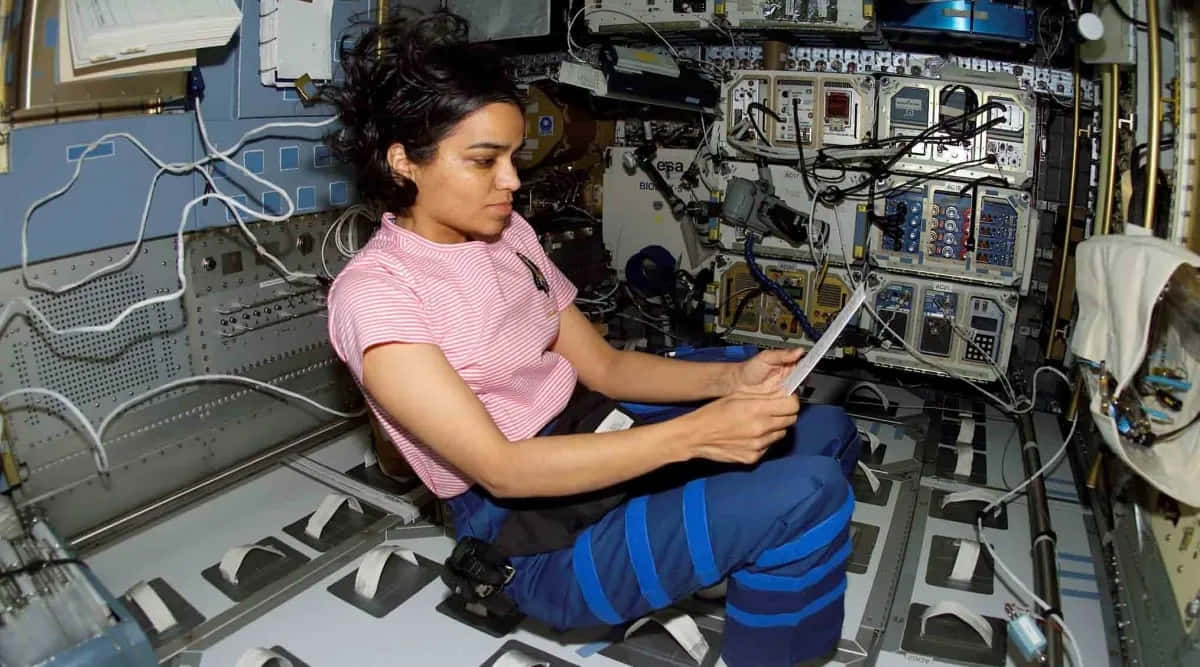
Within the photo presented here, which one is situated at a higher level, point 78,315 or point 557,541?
point 78,315

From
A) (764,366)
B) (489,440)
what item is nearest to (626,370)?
(764,366)

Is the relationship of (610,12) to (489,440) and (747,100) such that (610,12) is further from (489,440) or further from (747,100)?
(489,440)

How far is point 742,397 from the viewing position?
5.65ft

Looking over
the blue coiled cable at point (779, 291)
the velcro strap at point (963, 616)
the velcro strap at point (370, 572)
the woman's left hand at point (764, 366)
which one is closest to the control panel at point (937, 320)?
the blue coiled cable at point (779, 291)

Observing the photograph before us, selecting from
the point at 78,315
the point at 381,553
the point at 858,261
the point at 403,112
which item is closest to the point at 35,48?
the point at 78,315

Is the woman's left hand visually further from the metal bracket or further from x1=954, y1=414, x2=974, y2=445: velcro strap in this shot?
the metal bracket

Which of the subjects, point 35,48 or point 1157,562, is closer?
point 1157,562

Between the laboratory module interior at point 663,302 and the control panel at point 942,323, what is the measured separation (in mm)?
19

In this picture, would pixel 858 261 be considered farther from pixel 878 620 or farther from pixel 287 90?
pixel 287 90

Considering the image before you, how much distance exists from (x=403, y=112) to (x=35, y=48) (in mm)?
1274

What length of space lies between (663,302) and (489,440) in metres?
3.14

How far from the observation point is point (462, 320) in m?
1.92

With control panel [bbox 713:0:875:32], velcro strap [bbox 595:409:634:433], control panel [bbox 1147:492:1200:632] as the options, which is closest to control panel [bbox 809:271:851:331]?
control panel [bbox 713:0:875:32]

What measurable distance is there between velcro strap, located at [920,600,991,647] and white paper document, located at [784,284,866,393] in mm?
991
